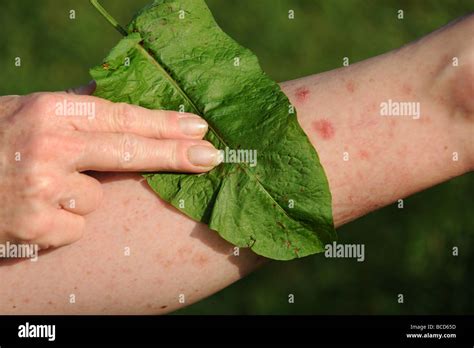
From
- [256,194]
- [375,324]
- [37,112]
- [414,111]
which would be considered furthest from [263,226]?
[375,324]

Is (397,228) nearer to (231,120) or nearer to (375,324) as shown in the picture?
(375,324)

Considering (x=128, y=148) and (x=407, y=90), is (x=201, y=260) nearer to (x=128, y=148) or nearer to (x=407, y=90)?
(x=128, y=148)

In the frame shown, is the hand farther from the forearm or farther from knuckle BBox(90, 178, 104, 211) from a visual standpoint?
the forearm

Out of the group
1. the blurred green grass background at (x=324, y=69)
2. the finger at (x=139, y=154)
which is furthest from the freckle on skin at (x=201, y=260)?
the blurred green grass background at (x=324, y=69)

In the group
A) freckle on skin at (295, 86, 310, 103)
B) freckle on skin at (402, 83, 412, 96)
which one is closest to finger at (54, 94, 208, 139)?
freckle on skin at (295, 86, 310, 103)

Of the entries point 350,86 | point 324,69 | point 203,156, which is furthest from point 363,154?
point 324,69
